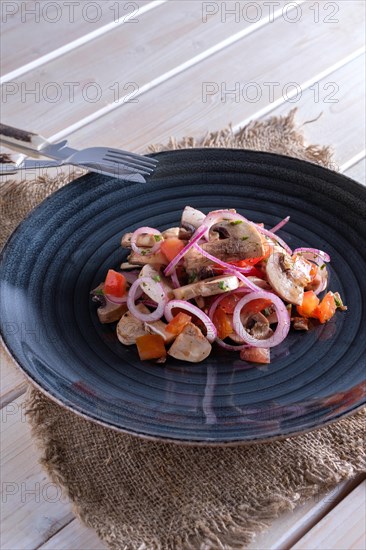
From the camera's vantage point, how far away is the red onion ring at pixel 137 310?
1.92 metres

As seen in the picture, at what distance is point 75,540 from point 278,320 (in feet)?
2.20

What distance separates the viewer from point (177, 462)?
1835 mm

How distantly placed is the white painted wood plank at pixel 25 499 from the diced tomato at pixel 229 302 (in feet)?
1.81

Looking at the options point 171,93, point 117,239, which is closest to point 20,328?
point 117,239

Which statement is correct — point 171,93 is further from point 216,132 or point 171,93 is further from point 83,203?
point 83,203

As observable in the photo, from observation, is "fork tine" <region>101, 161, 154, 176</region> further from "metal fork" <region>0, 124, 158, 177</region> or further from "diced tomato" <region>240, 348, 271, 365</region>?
"diced tomato" <region>240, 348, 271, 365</region>

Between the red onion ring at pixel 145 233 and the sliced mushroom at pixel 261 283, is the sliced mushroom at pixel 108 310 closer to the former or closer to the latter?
the red onion ring at pixel 145 233

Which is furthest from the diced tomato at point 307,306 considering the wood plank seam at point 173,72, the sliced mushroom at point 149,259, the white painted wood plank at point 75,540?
the wood plank seam at point 173,72

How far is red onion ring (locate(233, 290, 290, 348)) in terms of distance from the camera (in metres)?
1.88

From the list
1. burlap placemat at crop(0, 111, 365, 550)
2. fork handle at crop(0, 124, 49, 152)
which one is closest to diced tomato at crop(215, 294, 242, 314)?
burlap placemat at crop(0, 111, 365, 550)

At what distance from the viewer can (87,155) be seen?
7.46 feet

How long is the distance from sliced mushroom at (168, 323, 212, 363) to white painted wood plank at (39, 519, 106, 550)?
1.41 ft

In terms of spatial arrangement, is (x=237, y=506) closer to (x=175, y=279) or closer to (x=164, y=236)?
(x=175, y=279)

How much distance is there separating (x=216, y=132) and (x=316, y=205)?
0.65 meters
